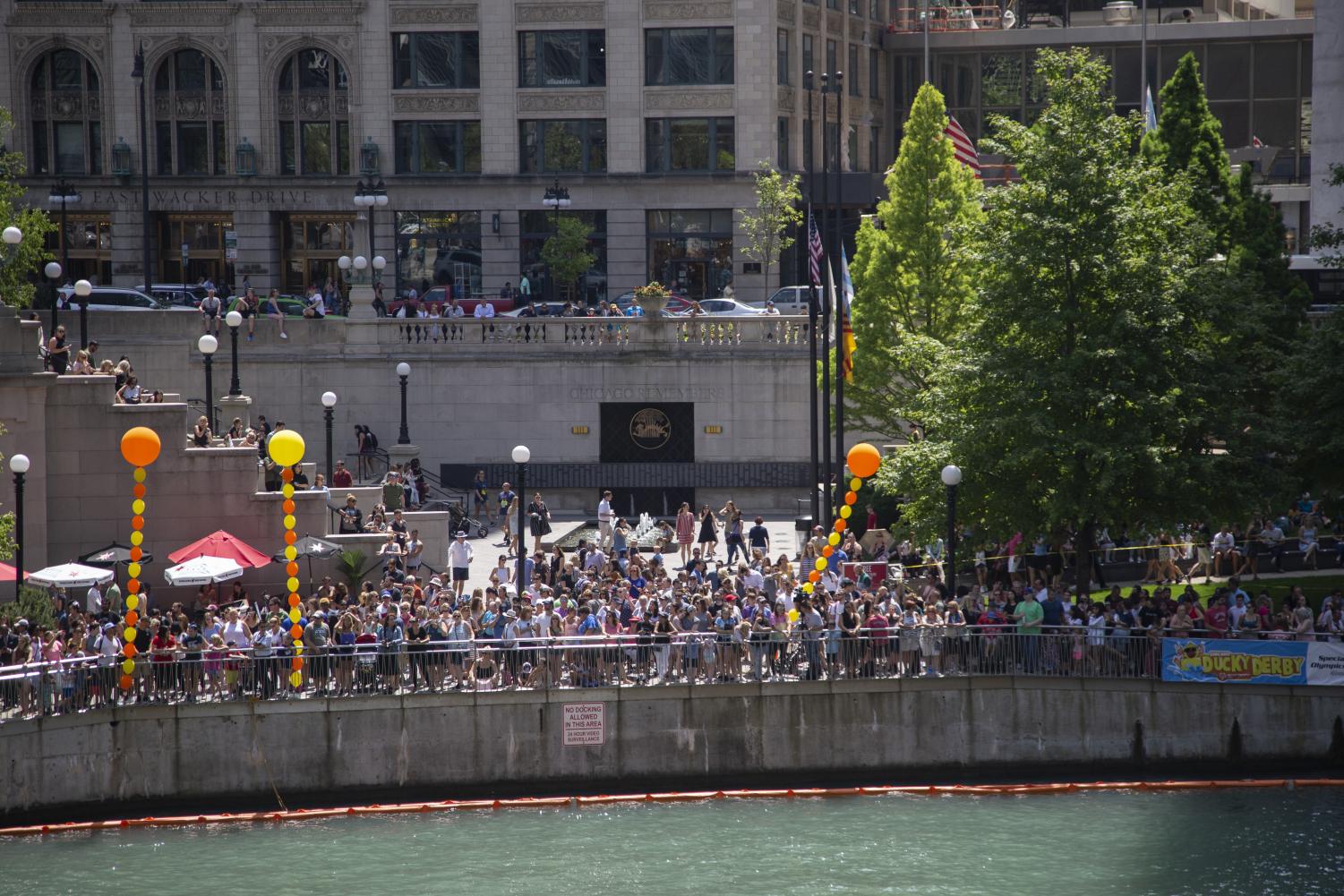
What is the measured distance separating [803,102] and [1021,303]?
125ft

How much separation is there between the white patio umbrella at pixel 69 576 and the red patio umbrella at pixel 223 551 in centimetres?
137

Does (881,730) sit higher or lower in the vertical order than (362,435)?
lower

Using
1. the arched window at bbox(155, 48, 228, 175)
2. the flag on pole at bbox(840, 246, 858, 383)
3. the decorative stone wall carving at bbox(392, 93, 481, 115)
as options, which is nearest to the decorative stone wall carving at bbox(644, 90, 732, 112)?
the decorative stone wall carving at bbox(392, 93, 481, 115)

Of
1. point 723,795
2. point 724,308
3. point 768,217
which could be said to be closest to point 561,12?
point 768,217

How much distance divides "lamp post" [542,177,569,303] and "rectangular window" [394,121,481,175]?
10.4 feet

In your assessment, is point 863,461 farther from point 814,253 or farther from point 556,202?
point 556,202

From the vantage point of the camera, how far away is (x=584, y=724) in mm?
29969

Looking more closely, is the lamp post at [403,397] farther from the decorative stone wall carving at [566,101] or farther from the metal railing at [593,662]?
the decorative stone wall carving at [566,101]

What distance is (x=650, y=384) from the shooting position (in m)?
49.9

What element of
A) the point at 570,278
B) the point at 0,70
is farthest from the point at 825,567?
the point at 0,70

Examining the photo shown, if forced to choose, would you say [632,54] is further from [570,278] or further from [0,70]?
[0,70]

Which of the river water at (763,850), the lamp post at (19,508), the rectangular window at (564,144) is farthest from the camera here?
the rectangular window at (564,144)

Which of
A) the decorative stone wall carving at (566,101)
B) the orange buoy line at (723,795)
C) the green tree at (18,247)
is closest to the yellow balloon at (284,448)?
the orange buoy line at (723,795)

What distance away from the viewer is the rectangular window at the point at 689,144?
68.1 m
